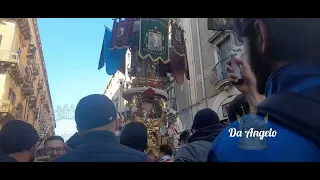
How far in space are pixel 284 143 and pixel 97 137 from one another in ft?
3.49

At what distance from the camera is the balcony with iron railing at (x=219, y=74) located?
2.15 metres

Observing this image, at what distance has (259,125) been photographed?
161cm

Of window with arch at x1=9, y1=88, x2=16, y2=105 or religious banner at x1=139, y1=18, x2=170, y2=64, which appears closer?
window with arch at x1=9, y1=88, x2=16, y2=105

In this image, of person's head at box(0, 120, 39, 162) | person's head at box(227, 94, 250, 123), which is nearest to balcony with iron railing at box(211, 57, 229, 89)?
person's head at box(227, 94, 250, 123)

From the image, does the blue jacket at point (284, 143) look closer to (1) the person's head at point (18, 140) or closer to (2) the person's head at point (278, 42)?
(2) the person's head at point (278, 42)

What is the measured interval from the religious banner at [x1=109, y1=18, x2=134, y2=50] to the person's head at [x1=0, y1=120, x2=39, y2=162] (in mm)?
1026

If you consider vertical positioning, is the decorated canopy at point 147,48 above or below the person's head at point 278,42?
above

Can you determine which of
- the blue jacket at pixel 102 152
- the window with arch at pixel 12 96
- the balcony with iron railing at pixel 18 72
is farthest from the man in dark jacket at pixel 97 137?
the balcony with iron railing at pixel 18 72

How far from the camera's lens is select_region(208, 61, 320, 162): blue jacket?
151 centimetres

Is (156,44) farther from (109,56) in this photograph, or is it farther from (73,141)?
(73,141)

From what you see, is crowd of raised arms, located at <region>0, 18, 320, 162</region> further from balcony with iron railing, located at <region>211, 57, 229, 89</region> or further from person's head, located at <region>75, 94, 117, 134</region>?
balcony with iron railing, located at <region>211, 57, 229, 89</region>

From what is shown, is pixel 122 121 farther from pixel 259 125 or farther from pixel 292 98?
pixel 292 98

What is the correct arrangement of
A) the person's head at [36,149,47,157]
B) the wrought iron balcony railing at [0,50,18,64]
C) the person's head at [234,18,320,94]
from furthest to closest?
the wrought iron balcony railing at [0,50,18,64], the person's head at [36,149,47,157], the person's head at [234,18,320,94]
